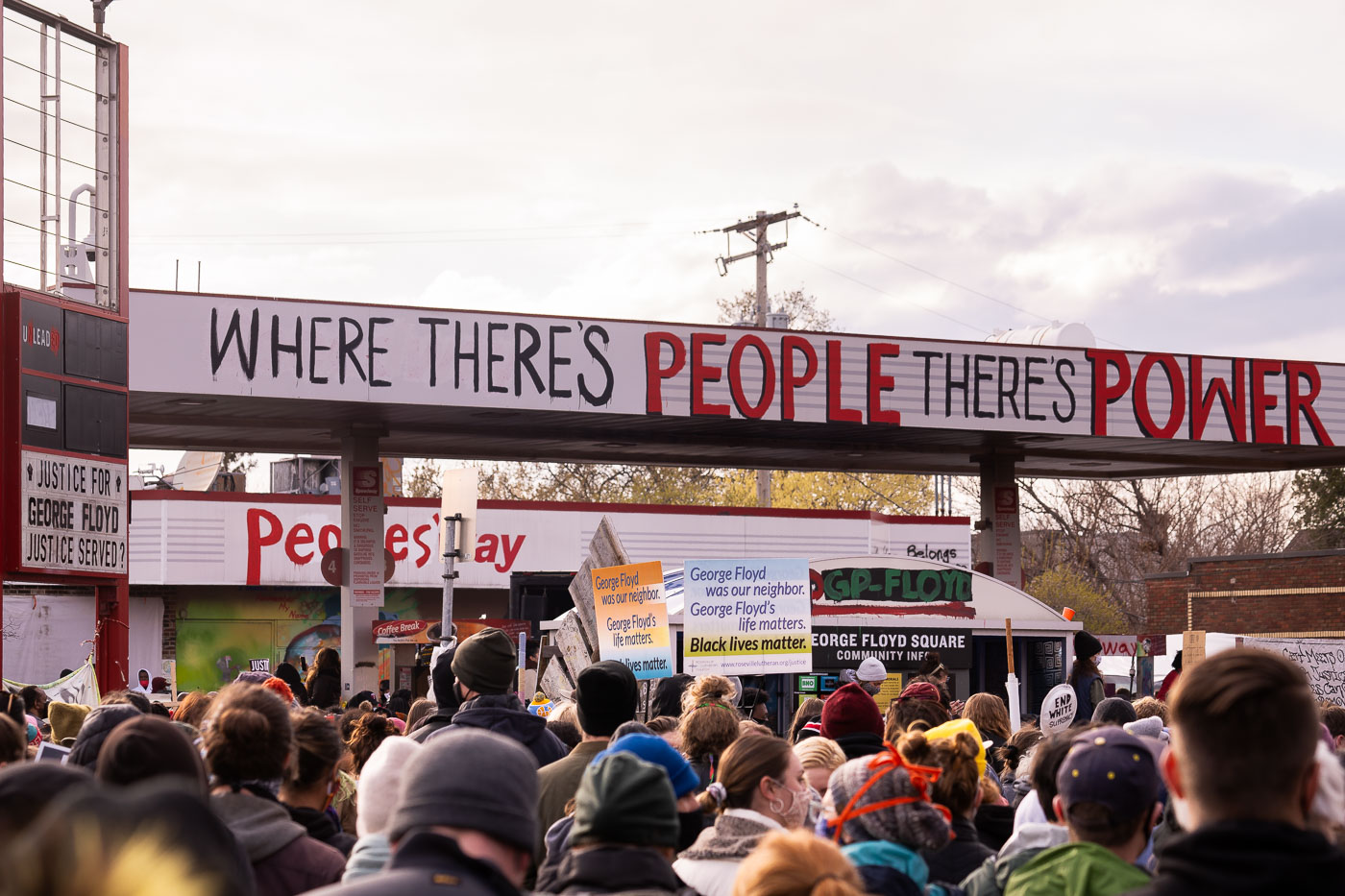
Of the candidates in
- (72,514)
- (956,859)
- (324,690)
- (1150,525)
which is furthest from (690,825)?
(1150,525)

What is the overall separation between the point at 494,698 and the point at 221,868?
4.58 m

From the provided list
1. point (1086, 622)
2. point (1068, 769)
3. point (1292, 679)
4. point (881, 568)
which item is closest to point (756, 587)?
point (881, 568)

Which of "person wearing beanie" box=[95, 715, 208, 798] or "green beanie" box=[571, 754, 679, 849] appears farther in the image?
"person wearing beanie" box=[95, 715, 208, 798]

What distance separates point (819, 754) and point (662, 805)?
2.47 m

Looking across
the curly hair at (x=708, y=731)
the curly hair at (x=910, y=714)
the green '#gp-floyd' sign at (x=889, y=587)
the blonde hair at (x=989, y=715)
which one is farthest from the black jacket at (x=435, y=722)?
the green '#gp-floyd' sign at (x=889, y=587)

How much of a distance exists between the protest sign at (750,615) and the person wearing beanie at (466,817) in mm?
10244

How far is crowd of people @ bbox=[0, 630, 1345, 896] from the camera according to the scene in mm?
2783

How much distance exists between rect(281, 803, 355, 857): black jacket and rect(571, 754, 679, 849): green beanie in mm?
1651

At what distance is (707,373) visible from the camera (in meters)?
21.8

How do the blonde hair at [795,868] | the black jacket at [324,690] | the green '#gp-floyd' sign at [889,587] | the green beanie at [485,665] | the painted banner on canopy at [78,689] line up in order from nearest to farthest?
the blonde hair at [795,868] → the green beanie at [485,665] → the painted banner on canopy at [78,689] → the black jacket at [324,690] → the green '#gp-floyd' sign at [889,587]

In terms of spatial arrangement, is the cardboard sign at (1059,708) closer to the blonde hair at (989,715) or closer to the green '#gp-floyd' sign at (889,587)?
the blonde hair at (989,715)

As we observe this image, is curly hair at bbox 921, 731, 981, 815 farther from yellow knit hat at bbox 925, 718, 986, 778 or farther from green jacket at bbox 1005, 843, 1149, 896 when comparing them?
green jacket at bbox 1005, 843, 1149, 896

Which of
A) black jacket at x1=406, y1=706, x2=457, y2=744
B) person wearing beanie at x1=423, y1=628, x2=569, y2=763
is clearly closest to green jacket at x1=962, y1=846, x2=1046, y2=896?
person wearing beanie at x1=423, y1=628, x2=569, y2=763

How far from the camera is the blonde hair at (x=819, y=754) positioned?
6.29 metres
